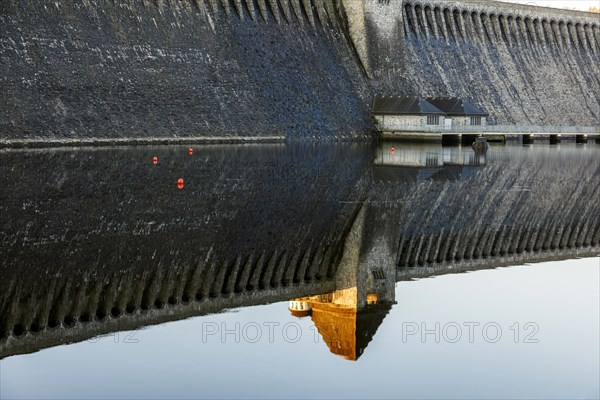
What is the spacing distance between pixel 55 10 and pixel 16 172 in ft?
58.4

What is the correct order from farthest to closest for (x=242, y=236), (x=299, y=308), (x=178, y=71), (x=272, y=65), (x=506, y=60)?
(x=506, y=60) < (x=272, y=65) < (x=178, y=71) < (x=242, y=236) < (x=299, y=308)

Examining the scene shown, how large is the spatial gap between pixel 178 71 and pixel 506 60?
29.8 meters

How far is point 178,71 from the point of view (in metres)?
43.5

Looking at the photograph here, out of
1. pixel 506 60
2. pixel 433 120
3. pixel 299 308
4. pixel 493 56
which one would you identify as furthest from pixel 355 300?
pixel 506 60

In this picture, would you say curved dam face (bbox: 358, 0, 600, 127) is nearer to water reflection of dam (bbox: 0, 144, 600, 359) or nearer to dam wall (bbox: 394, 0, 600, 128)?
dam wall (bbox: 394, 0, 600, 128)

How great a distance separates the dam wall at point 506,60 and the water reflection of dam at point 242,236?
31464mm

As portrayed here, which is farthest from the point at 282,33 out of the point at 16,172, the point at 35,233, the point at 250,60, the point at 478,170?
the point at 35,233

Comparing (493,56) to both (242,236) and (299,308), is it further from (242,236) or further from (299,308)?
(299,308)

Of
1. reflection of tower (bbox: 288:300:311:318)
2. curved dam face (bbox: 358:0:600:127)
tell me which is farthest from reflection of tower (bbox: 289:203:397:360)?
curved dam face (bbox: 358:0:600:127)

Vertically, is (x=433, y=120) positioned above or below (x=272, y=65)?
below

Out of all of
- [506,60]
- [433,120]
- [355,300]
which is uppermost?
[506,60]

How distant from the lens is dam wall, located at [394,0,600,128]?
6112 centimetres

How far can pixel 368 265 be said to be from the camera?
1459 centimetres

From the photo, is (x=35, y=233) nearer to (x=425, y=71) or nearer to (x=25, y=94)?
(x=25, y=94)
